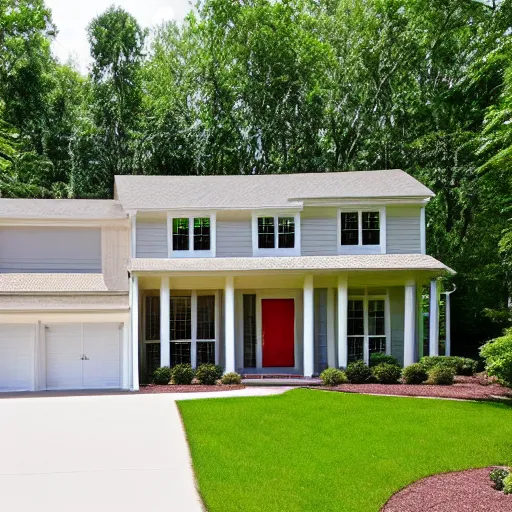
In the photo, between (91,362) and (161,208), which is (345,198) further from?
(91,362)

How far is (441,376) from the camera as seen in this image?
21703 mm

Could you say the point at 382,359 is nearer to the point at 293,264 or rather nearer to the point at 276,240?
the point at 293,264

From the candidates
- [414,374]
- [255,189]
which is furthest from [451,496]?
[255,189]

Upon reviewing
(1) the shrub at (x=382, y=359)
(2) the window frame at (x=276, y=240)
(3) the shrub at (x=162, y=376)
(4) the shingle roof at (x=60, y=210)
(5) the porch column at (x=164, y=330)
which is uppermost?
(4) the shingle roof at (x=60, y=210)

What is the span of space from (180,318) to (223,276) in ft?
9.25

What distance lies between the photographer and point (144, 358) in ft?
82.7

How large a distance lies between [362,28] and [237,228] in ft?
66.0

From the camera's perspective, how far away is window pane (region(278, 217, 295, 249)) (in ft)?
82.2

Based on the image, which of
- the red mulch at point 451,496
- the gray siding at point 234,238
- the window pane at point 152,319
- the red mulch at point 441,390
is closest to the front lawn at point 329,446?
the red mulch at point 451,496

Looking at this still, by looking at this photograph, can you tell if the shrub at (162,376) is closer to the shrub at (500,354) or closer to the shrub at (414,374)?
the shrub at (414,374)

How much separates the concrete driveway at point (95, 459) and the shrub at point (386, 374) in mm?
7097

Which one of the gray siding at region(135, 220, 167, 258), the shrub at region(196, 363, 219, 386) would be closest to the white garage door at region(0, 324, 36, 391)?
the gray siding at region(135, 220, 167, 258)

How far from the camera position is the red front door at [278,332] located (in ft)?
84.7

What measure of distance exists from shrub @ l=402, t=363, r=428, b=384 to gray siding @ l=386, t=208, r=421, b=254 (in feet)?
14.3
